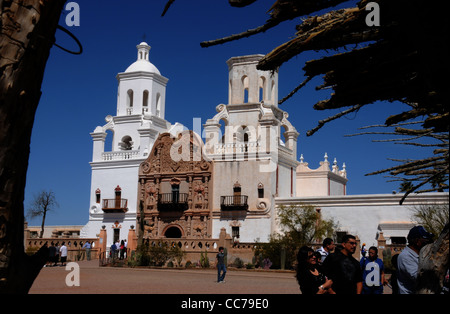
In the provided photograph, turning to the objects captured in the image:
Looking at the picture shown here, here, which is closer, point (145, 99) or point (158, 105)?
point (145, 99)

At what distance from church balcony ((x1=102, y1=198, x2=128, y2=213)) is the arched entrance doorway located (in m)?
3.65

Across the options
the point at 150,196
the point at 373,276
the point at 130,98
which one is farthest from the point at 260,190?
the point at 373,276

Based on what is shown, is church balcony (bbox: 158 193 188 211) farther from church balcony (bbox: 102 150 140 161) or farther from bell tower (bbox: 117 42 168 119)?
bell tower (bbox: 117 42 168 119)

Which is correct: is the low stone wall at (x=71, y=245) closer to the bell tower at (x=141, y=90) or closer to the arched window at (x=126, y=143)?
the arched window at (x=126, y=143)

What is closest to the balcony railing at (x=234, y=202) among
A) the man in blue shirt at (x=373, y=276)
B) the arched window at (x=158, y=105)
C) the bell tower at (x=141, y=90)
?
the bell tower at (x=141, y=90)

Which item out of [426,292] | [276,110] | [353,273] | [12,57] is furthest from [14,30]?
[276,110]

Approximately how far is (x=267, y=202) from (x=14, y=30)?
34043 mm

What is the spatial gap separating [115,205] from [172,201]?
480 cm

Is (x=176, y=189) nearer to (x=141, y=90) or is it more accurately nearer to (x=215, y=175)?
(x=215, y=175)

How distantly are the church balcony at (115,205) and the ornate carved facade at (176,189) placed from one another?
4.49 feet

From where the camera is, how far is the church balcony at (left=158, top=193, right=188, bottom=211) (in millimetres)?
38625

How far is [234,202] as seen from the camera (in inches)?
1464

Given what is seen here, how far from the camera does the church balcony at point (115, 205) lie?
40.2m

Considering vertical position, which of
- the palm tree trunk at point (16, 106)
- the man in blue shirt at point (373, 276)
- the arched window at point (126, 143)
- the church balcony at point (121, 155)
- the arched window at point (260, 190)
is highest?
the arched window at point (126, 143)
